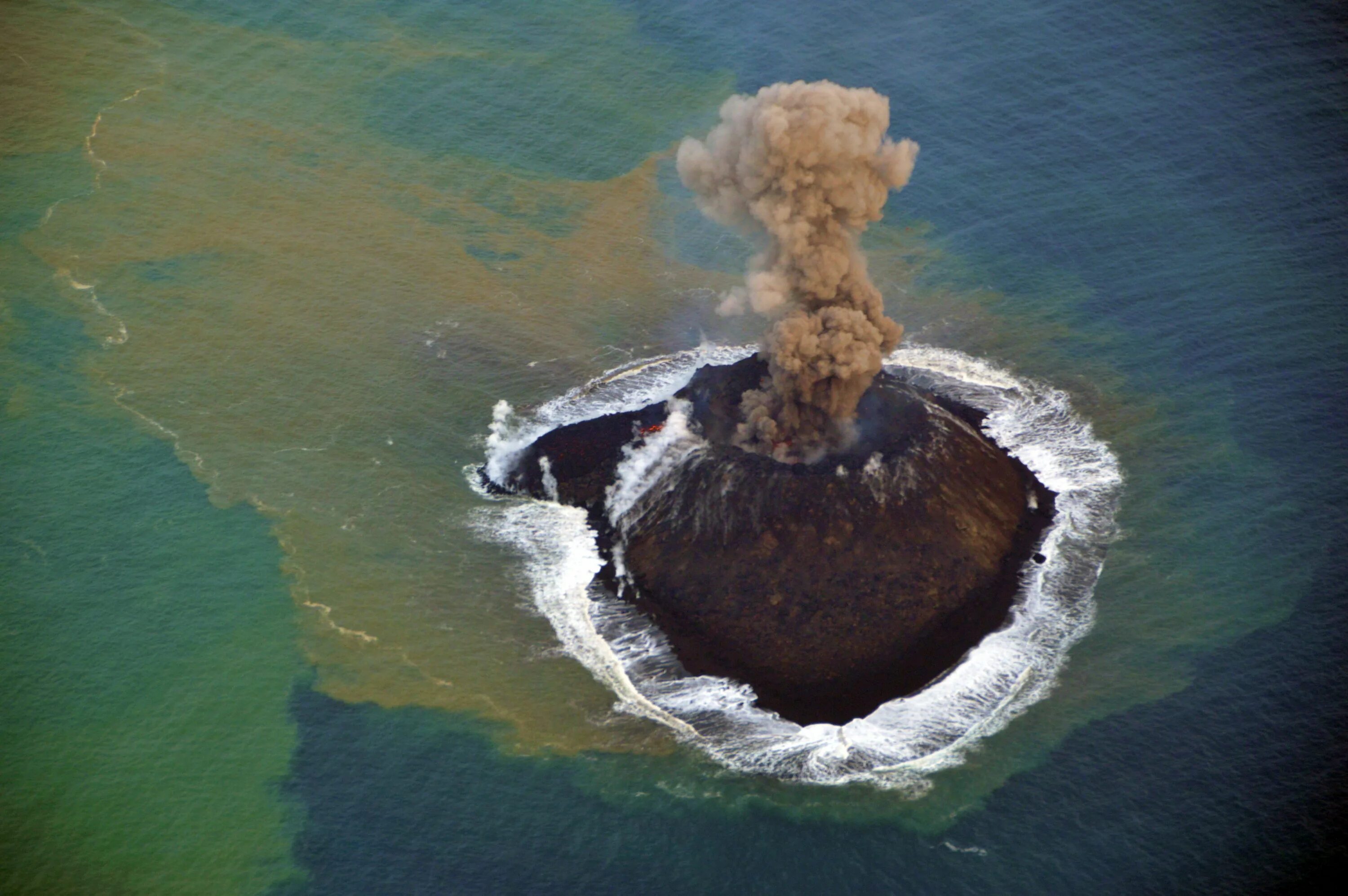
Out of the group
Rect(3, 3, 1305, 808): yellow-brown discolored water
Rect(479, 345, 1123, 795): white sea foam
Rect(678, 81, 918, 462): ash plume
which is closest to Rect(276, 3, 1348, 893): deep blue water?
Rect(3, 3, 1305, 808): yellow-brown discolored water

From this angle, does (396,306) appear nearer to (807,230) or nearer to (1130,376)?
(807,230)

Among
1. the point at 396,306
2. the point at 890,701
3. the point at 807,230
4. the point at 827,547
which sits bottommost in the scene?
the point at 890,701

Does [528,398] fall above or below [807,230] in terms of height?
below

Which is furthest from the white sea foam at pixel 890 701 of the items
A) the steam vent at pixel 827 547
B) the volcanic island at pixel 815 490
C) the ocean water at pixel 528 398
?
the ocean water at pixel 528 398

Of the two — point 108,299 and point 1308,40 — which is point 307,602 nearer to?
point 108,299

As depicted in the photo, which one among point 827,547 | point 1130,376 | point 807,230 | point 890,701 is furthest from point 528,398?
point 1130,376

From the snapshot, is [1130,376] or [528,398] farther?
[528,398]

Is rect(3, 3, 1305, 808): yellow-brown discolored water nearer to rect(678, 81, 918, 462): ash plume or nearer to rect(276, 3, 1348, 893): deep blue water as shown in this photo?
rect(276, 3, 1348, 893): deep blue water
